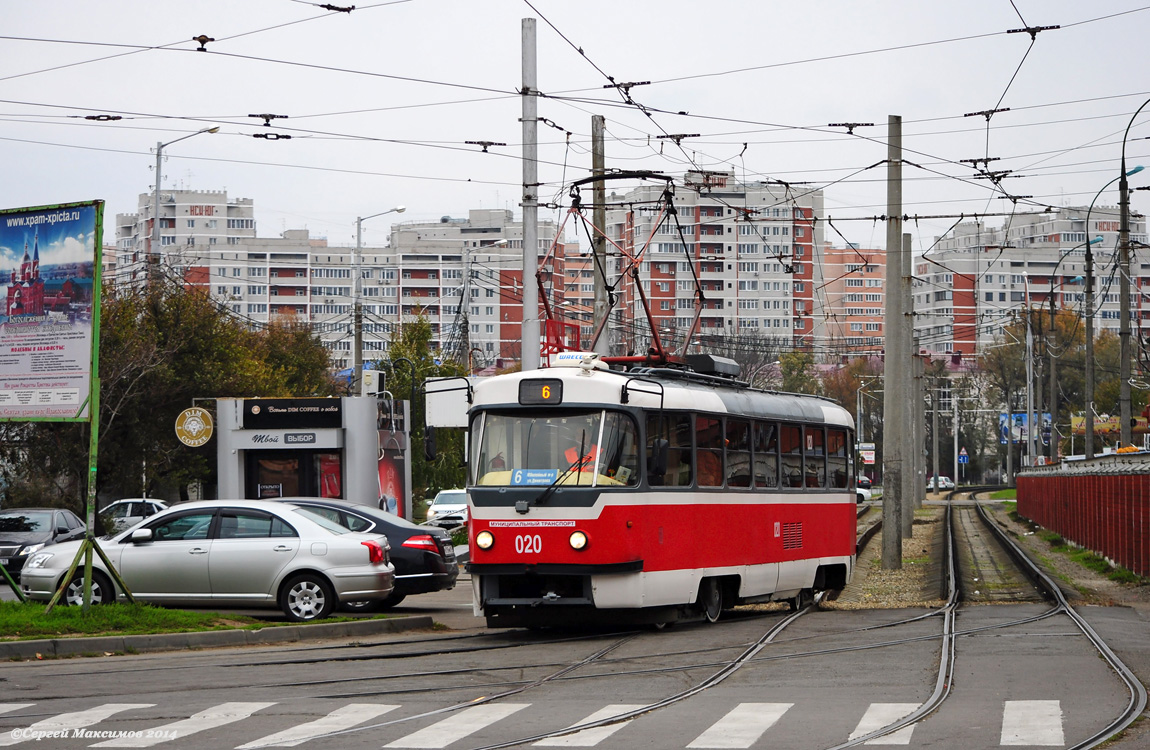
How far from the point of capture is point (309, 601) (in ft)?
53.7

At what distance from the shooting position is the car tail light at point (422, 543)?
17844mm

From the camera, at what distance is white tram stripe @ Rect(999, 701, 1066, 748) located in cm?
830

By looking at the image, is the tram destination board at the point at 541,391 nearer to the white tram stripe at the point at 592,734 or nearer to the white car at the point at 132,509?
the white tram stripe at the point at 592,734

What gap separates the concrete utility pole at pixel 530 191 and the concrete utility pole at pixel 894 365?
28.0 feet

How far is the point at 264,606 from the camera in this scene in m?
16.5

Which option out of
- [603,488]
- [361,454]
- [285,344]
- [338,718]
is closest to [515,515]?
[603,488]

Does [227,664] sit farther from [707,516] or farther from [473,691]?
A: [707,516]

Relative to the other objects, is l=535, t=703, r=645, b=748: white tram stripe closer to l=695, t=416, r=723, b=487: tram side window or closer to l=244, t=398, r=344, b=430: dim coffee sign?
l=695, t=416, r=723, b=487: tram side window

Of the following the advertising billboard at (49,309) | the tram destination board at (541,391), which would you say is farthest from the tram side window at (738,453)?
the advertising billboard at (49,309)

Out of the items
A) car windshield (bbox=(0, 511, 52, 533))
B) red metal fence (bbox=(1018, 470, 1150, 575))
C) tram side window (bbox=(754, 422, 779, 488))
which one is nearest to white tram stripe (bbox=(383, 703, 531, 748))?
tram side window (bbox=(754, 422, 779, 488))

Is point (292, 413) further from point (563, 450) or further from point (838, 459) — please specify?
point (563, 450)

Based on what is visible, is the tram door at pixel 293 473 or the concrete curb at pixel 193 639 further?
→ the tram door at pixel 293 473

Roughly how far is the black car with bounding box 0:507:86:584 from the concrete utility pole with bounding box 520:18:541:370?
8871 mm

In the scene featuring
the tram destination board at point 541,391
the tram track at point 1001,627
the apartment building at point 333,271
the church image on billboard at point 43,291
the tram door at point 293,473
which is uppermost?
the apartment building at point 333,271
